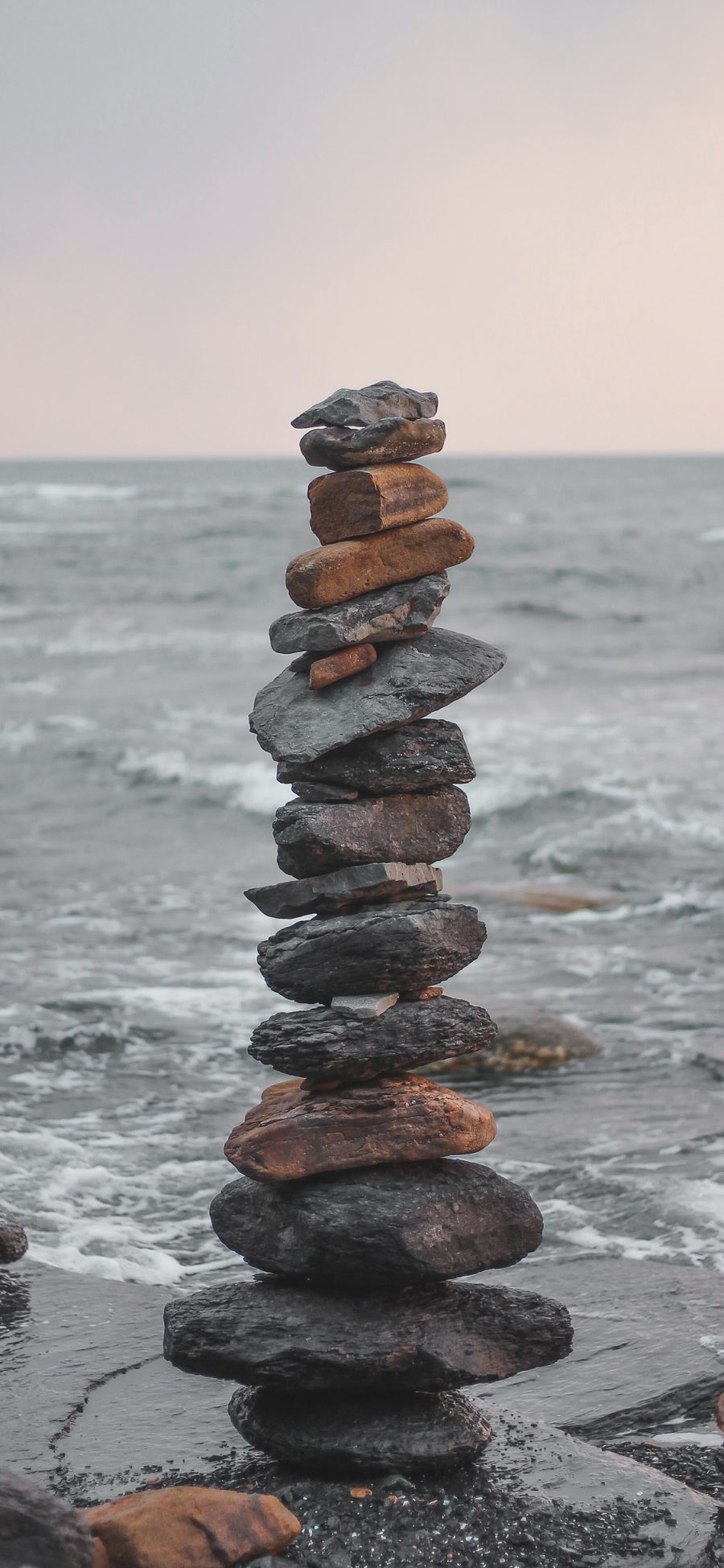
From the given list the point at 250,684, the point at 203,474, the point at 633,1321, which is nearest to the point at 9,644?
the point at 250,684

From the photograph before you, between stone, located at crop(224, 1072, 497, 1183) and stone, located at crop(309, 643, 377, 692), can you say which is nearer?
stone, located at crop(224, 1072, 497, 1183)

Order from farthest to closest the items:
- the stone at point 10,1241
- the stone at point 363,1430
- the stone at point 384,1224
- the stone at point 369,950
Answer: the stone at point 10,1241, the stone at point 369,950, the stone at point 384,1224, the stone at point 363,1430

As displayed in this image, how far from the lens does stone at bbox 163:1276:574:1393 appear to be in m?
5.97

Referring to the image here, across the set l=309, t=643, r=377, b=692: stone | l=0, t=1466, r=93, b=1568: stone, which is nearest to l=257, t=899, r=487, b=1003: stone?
l=309, t=643, r=377, b=692: stone

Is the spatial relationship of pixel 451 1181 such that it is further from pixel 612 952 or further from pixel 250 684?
pixel 250 684

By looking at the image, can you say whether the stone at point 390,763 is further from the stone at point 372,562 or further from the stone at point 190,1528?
the stone at point 190,1528

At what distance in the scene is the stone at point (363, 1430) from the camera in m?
5.88

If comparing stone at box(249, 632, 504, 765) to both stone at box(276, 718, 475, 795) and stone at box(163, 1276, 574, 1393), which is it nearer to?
stone at box(276, 718, 475, 795)

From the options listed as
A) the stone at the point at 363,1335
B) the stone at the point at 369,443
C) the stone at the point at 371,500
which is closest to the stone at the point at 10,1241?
the stone at the point at 363,1335

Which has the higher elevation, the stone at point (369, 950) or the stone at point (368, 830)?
the stone at point (368, 830)

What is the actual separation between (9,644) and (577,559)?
1033 inches

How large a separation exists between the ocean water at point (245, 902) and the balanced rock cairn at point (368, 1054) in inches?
101

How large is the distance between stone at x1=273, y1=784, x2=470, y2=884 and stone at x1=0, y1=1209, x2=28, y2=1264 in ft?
10.7

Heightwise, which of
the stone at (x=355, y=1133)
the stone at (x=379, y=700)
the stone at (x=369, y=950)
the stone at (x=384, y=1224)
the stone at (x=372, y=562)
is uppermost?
the stone at (x=372, y=562)
